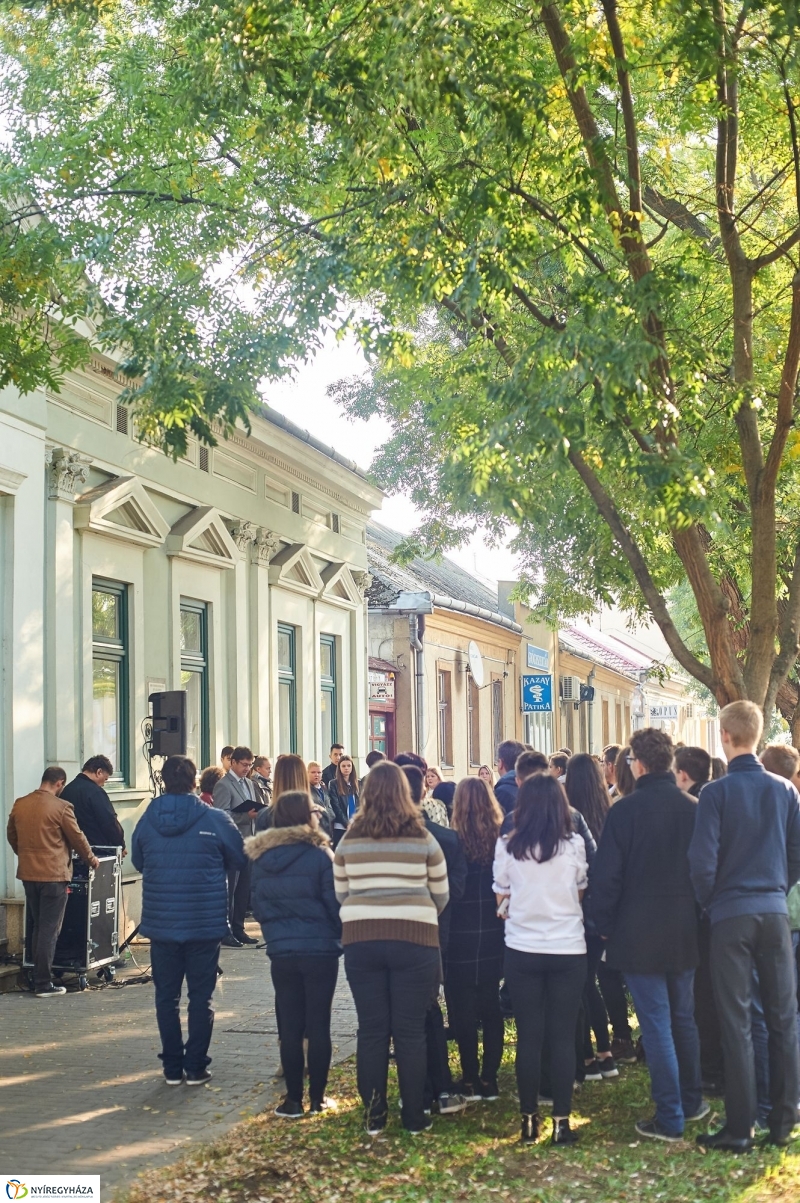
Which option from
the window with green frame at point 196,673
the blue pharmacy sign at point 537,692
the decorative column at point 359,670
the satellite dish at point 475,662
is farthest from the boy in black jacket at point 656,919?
the satellite dish at point 475,662

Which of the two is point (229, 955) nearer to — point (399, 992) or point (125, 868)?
point (125, 868)

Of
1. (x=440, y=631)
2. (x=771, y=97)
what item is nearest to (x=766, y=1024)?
(x=771, y=97)

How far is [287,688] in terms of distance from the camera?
772 inches

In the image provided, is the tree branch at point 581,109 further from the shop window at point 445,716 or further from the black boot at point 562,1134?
the shop window at point 445,716

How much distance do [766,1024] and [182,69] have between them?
7041mm

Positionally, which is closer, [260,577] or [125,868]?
[125,868]

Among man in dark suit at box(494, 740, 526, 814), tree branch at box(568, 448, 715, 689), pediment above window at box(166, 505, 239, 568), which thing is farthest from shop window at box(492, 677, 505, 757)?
tree branch at box(568, 448, 715, 689)

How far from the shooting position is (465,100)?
25.2ft

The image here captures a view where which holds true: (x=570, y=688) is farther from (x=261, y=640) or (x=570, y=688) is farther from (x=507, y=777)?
(x=507, y=777)

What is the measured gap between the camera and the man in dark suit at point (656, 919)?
6.65 meters

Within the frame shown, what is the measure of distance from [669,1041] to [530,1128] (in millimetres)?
807

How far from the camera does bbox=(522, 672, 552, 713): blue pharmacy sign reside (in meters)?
23.1

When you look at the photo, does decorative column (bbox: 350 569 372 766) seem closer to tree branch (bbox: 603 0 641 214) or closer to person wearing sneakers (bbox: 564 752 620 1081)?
tree branch (bbox: 603 0 641 214)

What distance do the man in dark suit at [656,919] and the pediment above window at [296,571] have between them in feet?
40.0
